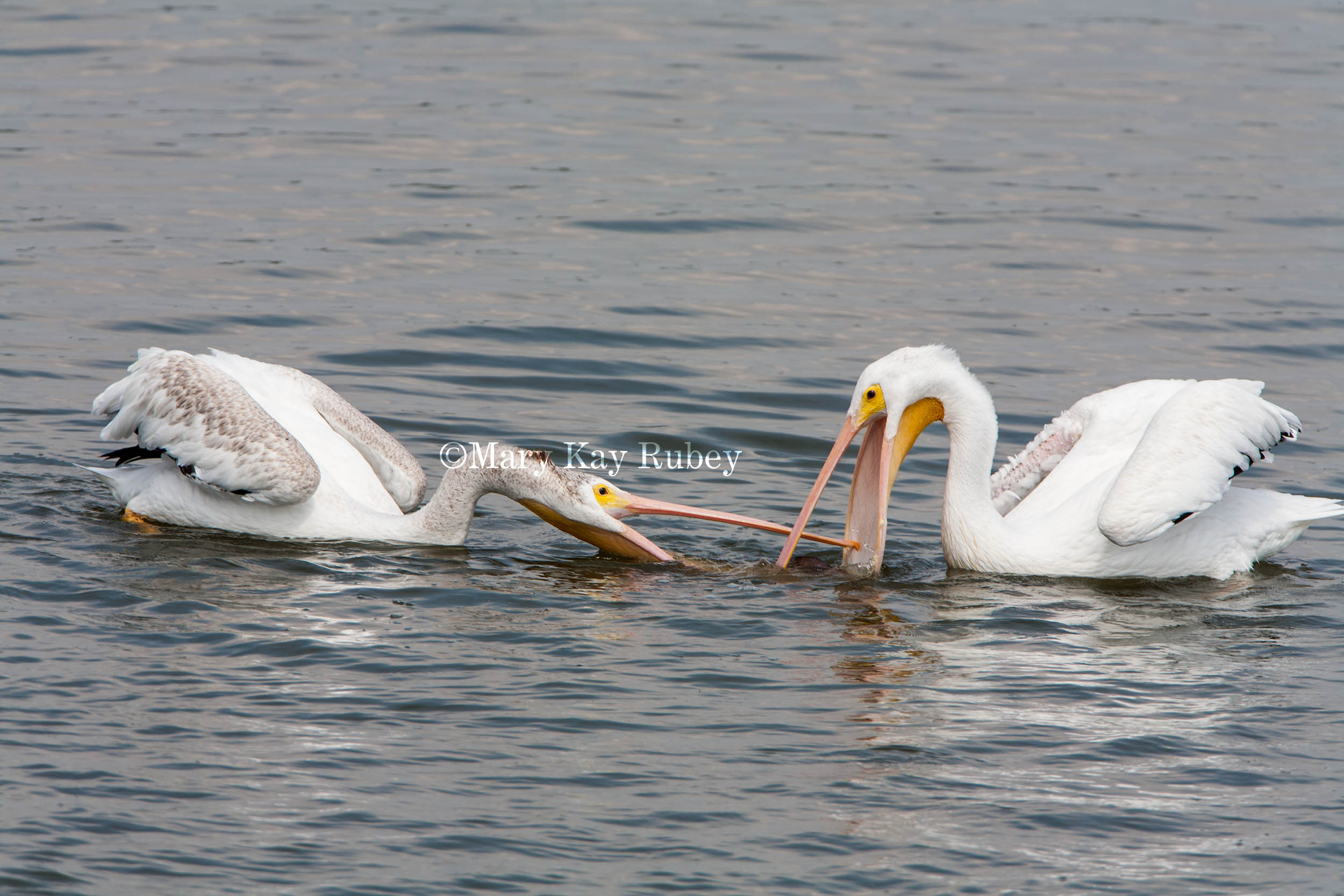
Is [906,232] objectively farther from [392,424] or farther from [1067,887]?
[1067,887]

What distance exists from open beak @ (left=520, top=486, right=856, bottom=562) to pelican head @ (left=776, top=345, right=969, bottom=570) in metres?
0.12

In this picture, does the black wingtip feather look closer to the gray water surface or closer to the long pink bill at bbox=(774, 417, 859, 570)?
the gray water surface

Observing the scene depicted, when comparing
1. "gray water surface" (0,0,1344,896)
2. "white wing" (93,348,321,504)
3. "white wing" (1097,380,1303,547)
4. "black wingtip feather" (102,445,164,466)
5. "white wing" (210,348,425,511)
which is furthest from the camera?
"white wing" (210,348,425,511)

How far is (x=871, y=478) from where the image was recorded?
700 centimetres

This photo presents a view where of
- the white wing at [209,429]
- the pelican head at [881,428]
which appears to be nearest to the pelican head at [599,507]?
the pelican head at [881,428]

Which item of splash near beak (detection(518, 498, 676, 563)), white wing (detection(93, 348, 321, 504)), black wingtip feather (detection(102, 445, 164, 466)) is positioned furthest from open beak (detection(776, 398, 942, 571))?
black wingtip feather (detection(102, 445, 164, 466))

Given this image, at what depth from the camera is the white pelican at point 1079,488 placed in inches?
260

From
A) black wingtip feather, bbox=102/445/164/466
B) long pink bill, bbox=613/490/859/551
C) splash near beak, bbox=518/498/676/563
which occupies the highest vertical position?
black wingtip feather, bbox=102/445/164/466

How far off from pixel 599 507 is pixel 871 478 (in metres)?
1.16

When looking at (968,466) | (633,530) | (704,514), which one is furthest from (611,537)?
(968,466)

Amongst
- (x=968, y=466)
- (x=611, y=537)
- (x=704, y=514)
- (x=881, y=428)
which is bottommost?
(x=611, y=537)

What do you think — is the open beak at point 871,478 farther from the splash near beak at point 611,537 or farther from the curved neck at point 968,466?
the splash near beak at point 611,537

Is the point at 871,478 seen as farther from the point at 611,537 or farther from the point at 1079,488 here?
the point at 611,537

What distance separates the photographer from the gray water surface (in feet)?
14.7
